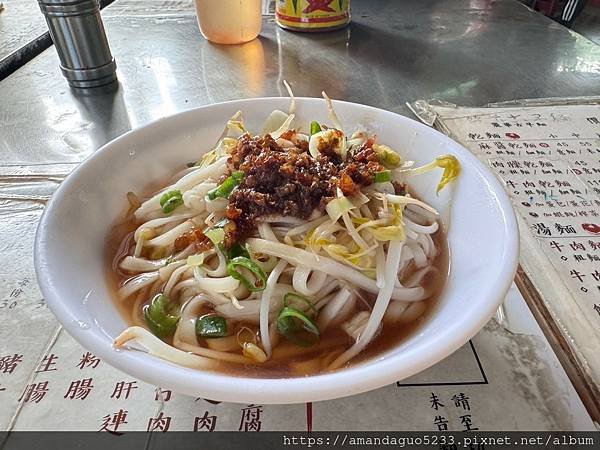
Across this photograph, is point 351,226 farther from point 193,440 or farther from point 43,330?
point 43,330

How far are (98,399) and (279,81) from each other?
1874mm

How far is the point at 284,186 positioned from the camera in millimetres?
995

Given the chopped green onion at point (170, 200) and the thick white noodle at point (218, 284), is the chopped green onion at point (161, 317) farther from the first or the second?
the chopped green onion at point (170, 200)

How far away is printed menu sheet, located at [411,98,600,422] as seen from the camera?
3.38 ft

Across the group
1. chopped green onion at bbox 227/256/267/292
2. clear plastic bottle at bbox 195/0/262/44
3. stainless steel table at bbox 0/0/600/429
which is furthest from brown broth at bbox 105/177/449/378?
clear plastic bottle at bbox 195/0/262/44

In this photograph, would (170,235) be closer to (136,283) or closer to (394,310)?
(136,283)

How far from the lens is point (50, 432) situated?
2.67 feet

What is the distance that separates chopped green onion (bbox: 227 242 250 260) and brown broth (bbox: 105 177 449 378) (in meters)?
0.20

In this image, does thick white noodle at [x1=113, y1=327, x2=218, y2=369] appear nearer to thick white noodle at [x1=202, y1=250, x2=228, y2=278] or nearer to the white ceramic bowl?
the white ceramic bowl

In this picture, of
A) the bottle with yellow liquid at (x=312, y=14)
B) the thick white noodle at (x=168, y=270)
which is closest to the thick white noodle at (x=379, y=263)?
the thick white noodle at (x=168, y=270)

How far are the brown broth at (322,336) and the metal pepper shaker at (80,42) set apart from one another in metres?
1.45

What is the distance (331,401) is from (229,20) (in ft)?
7.86

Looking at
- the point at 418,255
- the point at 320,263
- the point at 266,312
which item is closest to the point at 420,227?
the point at 418,255

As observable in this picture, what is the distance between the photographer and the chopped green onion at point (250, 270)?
91cm
